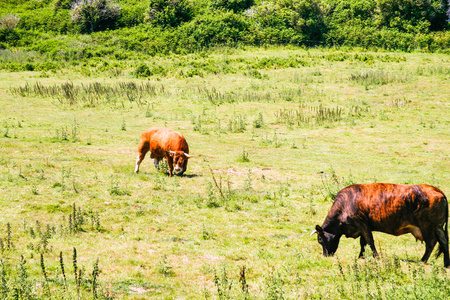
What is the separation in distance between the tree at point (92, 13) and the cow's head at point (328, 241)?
201 ft

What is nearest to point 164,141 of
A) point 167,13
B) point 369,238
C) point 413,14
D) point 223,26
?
point 369,238

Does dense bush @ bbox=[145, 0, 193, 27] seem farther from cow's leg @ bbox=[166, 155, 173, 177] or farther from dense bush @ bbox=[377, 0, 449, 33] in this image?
cow's leg @ bbox=[166, 155, 173, 177]

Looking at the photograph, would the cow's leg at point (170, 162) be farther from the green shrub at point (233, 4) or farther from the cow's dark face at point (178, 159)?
the green shrub at point (233, 4)

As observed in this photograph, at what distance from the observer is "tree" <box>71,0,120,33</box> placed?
203 ft

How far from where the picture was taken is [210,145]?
22.0 meters

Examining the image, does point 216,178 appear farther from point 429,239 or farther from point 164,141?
point 429,239

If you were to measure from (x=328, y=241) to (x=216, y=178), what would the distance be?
7.43 m

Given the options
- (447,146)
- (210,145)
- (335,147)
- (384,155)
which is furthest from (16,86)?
(447,146)

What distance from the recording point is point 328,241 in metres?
8.62

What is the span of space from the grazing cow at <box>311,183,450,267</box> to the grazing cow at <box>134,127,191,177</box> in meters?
7.68

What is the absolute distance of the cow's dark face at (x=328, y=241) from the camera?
8.60m

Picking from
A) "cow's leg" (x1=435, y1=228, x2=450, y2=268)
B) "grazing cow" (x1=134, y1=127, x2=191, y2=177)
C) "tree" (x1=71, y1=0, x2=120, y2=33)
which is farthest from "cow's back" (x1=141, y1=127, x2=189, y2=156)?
"tree" (x1=71, y1=0, x2=120, y2=33)

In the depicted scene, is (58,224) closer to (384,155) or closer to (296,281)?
(296,281)

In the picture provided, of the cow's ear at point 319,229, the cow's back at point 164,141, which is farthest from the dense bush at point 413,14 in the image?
the cow's ear at point 319,229
